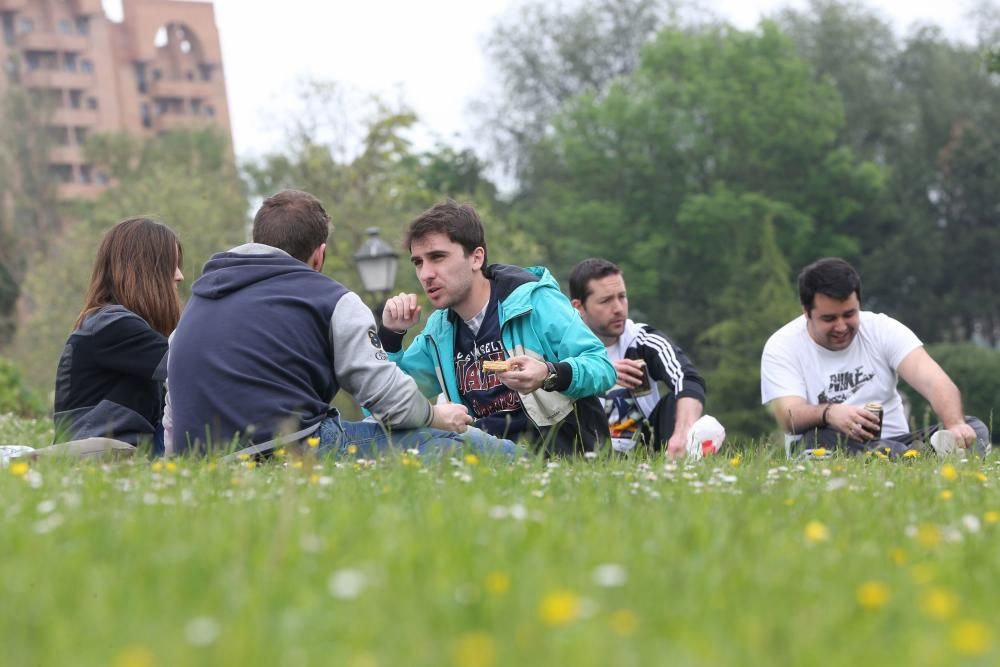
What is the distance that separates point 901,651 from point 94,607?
5.49ft

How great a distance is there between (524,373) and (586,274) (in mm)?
3335

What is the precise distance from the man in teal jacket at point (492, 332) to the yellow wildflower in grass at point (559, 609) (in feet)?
16.5

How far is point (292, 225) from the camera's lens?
753cm

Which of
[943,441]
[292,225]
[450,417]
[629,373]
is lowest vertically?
[943,441]

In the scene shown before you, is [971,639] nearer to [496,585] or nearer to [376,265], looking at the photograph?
[496,585]

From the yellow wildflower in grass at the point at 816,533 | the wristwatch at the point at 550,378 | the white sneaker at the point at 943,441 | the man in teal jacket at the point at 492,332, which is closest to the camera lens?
the yellow wildflower in grass at the point at 816,533

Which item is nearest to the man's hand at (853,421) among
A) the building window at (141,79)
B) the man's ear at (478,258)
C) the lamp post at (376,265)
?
the man's ear at (478,258)

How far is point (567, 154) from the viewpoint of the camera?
58.8 meters

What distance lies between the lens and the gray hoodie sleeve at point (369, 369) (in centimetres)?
711

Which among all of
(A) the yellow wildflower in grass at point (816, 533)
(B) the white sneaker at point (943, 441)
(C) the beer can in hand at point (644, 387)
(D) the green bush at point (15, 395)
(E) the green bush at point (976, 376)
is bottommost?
(E) the green bush at point (976, 376)

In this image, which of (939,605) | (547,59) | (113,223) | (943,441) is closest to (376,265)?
(943,441)

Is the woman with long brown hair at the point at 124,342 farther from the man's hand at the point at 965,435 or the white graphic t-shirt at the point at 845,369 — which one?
the man's hand at the point at 965,435

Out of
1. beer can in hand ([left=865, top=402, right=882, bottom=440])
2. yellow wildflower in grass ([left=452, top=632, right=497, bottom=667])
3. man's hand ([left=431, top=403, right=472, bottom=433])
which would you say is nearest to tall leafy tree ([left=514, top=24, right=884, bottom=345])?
beer can in hand ([left=865, top=402, right=882, bottom=440])

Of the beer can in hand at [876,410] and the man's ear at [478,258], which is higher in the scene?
the man's ear at [478,258]
